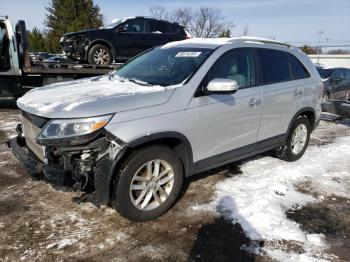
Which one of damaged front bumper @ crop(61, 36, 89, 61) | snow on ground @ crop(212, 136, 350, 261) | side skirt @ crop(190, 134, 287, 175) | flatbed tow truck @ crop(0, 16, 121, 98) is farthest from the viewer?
damaged front bumper @ crop(61, 36, 89, 61)

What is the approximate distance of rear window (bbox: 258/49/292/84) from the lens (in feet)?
15.0

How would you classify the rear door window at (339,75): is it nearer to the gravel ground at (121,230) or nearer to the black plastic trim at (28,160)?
the gravel ground at (121,230)

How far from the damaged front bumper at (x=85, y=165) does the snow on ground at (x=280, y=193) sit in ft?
4.74

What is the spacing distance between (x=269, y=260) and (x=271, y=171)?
88.6 inches

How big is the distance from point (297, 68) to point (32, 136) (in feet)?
12.8

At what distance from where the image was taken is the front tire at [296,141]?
5.35 meters

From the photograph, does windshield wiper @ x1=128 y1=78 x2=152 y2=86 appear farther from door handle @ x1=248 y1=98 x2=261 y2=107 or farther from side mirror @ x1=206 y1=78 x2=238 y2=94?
door handle @ x1=248 y1=98 x2=261 y2=107

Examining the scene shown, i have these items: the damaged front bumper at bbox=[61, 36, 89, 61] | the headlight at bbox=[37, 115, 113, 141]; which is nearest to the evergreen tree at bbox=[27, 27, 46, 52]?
the damaged front bumper at bbox=[61, 36, 89, 61]

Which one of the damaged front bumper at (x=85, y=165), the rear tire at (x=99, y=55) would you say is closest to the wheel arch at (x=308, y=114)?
the damaged front bumper at (x=85, y=165)

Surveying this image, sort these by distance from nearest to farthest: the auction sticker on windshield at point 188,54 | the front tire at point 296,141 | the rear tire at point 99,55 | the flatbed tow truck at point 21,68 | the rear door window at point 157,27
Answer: the auction sticker on windshield at point 188,54
the front tire at point 296,141
the flatbed tow truck at point 21,68
the rear tire at point 99,55
the rear door window at point 157,27

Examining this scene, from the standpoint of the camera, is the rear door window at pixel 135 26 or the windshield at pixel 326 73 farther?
the windshield at pixel 326 73

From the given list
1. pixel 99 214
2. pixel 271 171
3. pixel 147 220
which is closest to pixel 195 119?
pixel 147 220

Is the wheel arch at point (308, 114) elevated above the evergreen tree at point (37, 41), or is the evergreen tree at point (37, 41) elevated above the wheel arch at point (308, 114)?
the evergreen tree at point (37, 41)

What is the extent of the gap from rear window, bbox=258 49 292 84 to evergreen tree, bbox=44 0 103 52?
4440 centimetres
